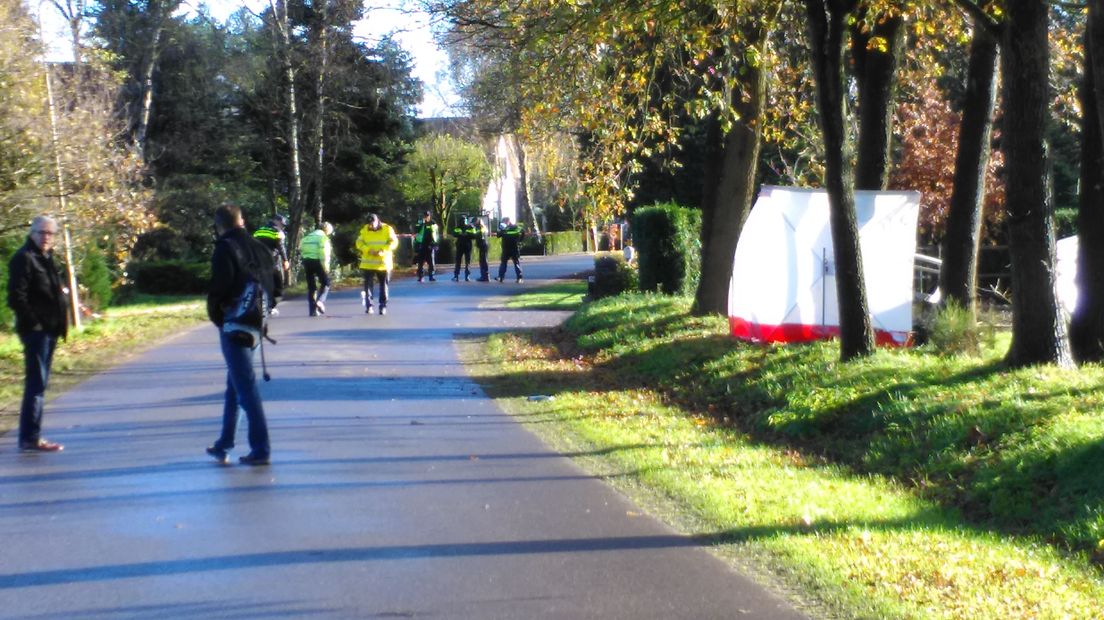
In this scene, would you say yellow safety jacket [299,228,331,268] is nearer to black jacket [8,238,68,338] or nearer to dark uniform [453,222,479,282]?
dark uniform [453,222,479,282]

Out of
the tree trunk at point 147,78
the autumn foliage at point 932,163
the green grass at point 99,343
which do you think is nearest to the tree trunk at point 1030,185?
the green grass at point 99,343

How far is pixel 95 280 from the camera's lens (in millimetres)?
25281

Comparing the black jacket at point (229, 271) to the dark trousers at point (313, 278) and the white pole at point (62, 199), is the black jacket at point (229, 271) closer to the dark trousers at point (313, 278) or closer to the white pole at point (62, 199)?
the white pole at point (62, 199)

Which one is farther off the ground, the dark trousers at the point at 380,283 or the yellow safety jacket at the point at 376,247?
the yellow safety jacket at the point at 376,247

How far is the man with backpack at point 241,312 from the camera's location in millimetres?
9453

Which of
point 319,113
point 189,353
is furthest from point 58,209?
point 319,113

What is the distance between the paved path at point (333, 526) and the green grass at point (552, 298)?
12676 mm

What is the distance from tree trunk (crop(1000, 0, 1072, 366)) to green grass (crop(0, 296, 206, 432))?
8250mm

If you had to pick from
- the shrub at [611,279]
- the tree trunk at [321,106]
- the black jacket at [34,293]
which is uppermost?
the tree trunk at [321,106]

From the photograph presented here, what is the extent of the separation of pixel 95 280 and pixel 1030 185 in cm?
1931

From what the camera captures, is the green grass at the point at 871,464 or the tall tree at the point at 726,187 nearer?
the green grass at the point at 871,464

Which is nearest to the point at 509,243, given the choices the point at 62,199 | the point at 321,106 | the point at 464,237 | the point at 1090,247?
the point at 464,237

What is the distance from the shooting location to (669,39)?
15.5m

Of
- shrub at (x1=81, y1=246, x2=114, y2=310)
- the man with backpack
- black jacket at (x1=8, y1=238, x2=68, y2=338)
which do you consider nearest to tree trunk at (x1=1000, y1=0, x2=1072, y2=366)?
the man with backpack
